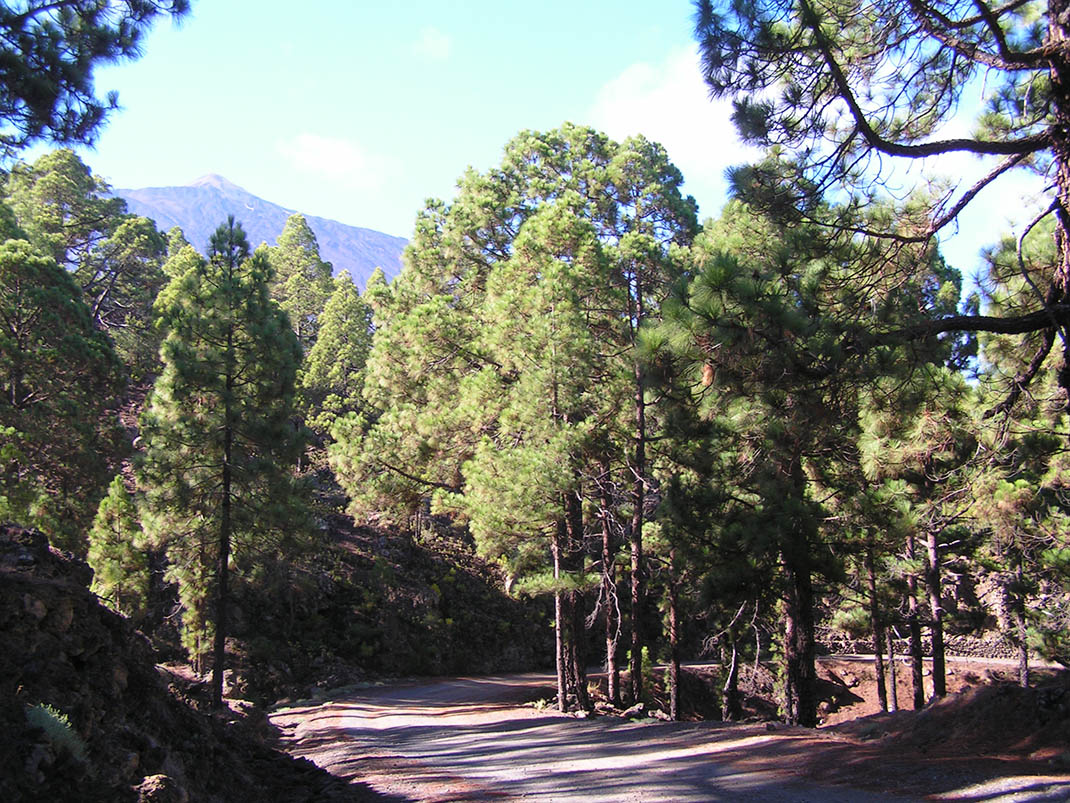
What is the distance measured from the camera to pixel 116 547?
18375mm

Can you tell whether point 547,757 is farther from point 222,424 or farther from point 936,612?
point 222,424

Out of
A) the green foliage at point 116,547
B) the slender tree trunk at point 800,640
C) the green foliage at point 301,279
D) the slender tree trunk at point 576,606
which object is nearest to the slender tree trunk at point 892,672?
the slender tree trunk at point 576,606

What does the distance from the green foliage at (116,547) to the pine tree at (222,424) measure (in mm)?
1784

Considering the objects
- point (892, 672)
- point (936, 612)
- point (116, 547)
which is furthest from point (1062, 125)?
Result: point (116, 547)

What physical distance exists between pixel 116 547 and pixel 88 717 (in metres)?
14.5

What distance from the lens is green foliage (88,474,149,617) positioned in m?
18.2

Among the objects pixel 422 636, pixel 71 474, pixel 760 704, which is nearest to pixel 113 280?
pixel 71 474

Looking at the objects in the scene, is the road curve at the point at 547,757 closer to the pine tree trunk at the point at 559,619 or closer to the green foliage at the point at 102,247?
the pine tree trunk at the point at 559,619

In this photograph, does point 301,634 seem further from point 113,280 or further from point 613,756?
point 113,280

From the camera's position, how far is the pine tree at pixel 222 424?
1625cm

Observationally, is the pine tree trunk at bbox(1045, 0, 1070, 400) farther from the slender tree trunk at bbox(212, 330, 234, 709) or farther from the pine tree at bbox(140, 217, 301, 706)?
the slender tree trunk at bbox(212, 330, 234, 709)

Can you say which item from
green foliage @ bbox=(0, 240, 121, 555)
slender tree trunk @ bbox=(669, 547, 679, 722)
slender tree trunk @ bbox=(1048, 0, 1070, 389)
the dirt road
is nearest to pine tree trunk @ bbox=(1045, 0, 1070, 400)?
slender tree trunk @ bbox=(1048, 0, 1070, 389)

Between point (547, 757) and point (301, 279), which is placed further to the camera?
point (301, 279)

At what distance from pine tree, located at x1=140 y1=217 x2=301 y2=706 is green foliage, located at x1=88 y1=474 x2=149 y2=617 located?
1.78m
